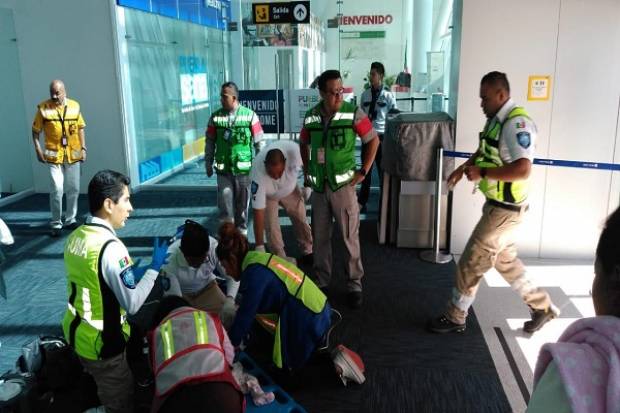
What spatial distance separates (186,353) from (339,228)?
2126mm

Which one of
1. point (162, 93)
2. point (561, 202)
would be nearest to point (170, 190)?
point (162, 93)

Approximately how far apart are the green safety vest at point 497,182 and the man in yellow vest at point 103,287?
6.29 feet

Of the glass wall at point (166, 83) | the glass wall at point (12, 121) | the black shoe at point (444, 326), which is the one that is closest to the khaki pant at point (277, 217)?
the black shoe at point (444, 326)

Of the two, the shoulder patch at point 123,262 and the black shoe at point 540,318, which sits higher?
the shoulder patch at point 123,262

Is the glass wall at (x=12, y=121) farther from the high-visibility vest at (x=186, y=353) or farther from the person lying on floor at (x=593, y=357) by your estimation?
the person lying on floor at (x=593, y=357)

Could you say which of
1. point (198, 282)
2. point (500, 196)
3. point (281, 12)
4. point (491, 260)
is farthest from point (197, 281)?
point (281, 12)

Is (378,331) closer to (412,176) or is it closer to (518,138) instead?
(518,138)

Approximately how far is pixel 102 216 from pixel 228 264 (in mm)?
656

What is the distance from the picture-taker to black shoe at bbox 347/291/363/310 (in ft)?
12.5

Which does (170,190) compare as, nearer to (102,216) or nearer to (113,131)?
(113,131)

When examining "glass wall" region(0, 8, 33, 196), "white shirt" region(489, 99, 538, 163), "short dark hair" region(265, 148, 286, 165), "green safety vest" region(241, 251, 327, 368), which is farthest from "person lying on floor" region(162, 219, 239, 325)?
"glass wall" region(0, 8, 33, 196)

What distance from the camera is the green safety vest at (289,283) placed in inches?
105

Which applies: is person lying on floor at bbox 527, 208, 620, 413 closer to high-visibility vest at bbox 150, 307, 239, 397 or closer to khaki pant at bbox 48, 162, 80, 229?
high-visibility vest at bbox 150, 307, 239, 397

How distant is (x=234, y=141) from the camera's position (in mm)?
4809
